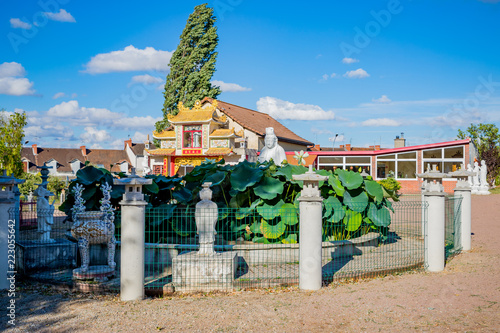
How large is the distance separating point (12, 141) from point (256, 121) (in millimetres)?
19835

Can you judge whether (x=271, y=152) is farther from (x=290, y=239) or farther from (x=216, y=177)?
(x=290, y=239)

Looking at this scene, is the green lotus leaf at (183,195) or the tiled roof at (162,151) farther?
the tiled roof at (162,151)

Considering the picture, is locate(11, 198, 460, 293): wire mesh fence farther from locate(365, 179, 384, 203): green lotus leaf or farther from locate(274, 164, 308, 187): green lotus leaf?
locate(274, 164, 308, 187): green lotus leaf

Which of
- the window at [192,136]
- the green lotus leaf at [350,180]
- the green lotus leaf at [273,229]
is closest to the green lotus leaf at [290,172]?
the green lotus leaf at [350,180]

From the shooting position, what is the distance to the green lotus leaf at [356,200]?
9.34 metres

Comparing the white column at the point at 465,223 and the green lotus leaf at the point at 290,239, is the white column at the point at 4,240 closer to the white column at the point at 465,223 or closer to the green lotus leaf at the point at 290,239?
the green lotus leaf at the point at 290,239

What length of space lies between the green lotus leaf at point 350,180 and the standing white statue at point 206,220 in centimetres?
389

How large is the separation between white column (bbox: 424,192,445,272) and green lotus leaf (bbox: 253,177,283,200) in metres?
3.16

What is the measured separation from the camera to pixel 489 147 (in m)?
33.9

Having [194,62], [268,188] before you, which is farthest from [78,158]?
[268,188]

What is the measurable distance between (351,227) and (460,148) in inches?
951

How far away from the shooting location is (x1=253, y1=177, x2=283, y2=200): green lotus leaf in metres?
8.94

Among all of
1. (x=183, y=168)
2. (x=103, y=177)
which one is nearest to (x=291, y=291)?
(x=103, y=177)

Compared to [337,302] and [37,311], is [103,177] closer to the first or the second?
[37,311]
